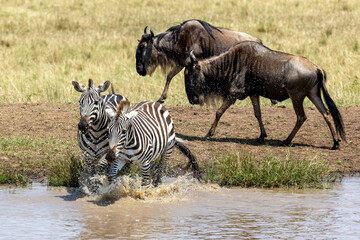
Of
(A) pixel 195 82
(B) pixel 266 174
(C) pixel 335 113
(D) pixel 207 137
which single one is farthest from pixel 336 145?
(B) pixel 266 174

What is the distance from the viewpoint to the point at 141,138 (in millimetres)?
7023

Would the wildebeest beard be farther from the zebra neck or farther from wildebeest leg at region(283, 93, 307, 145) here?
the zebra neck

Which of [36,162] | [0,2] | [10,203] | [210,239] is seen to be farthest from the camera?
[0,2]

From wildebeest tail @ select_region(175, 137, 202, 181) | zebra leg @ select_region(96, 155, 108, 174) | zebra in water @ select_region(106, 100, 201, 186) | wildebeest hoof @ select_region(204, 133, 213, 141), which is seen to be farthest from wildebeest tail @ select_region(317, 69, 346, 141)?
zebra leg @ select_region(96, 155, 108, 174)

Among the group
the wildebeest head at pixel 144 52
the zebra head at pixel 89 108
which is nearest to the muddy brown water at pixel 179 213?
the zebra head at pixel 89 108

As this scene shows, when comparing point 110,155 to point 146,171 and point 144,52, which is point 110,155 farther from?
point 144,52

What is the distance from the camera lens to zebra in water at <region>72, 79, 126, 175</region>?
685 cm

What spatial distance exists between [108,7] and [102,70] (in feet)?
44.6

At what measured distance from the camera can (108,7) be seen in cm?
3023

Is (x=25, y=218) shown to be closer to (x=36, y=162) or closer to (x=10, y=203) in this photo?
(x=10, y=203)

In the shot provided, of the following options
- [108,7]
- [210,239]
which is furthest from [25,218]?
[108,7]

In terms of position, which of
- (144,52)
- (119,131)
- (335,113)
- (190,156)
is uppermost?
(144,52)

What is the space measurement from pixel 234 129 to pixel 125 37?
1136 centimetres

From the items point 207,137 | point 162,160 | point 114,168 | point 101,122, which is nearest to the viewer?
point 114,168
